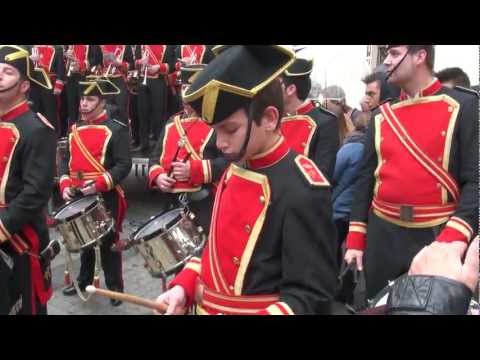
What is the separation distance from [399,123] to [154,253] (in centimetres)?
185

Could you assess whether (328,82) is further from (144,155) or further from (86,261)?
(144,155)

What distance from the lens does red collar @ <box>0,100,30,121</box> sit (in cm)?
357

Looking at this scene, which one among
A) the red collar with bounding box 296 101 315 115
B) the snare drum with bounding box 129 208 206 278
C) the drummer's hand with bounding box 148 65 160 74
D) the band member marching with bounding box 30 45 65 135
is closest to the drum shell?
the snare drum with bounding box 129 208 206 278

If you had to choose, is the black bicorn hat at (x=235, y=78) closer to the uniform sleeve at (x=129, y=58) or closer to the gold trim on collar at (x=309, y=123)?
the gold trim on collar at (x=309, y=123)

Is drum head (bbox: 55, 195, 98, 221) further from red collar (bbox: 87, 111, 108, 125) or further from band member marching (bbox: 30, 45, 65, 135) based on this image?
band member marching (bbox: 30, 45, 65, 135)

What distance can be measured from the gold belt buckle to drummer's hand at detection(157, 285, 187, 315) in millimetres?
1430

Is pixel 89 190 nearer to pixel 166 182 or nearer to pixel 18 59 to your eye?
pixel 166 182

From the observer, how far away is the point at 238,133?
1874 mm

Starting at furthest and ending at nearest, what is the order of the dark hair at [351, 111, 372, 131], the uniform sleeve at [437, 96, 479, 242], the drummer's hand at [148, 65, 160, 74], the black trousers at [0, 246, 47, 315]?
the drummer's hand at [148, 65, 160, 74] < the dark hair at [351, 111, 372, 131] < the black trousers at [0, 246, 47, 315] < the uniform sleeve at [437, 96, 479, 242]

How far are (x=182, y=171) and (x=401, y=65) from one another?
1940 millimetres

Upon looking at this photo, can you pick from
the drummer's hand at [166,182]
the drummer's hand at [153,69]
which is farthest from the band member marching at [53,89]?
the drummer's hand at [166,182]

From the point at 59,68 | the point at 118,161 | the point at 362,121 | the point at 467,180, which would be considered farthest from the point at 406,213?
the point at 59,68

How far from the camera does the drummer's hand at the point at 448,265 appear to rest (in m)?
1.19

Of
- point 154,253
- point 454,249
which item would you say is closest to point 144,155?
point 154,253
